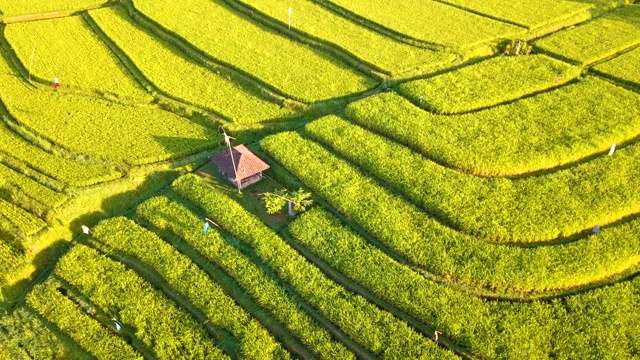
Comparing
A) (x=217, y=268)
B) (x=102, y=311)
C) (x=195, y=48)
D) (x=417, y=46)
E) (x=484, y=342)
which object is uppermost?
(x=417, y=46)

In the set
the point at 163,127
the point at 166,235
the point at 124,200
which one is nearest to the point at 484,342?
the point at 166,235

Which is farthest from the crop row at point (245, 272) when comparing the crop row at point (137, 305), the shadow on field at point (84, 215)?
the crop row at point (137, 305)

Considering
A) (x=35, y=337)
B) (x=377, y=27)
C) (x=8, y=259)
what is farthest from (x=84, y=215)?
(x=377, y=27)

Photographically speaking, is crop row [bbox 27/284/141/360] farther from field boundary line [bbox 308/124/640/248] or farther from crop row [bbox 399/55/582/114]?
crop row [bbox 399/55/582/114]

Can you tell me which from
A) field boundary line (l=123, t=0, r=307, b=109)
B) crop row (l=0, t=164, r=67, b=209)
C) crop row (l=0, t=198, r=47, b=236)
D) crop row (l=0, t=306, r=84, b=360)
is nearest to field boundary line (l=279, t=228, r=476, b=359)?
crop row (l=0, t=306, r=84, b=360)

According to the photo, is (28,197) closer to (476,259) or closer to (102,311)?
(102,311)

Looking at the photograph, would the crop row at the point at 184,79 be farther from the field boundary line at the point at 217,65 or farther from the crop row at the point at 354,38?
the crop row at the point at 354,38

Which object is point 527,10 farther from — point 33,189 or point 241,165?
point 33,189
